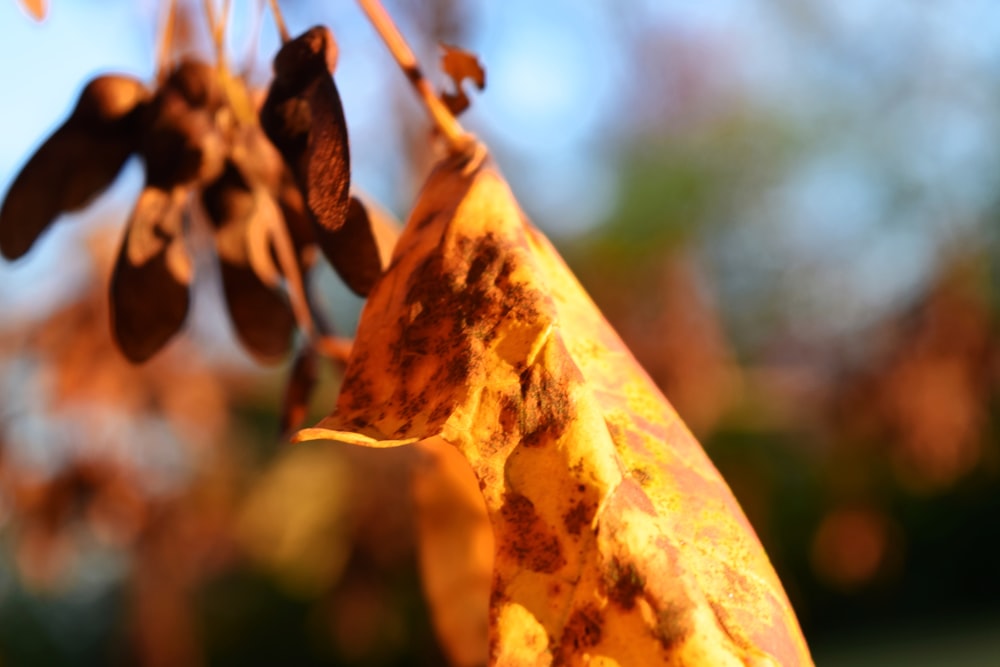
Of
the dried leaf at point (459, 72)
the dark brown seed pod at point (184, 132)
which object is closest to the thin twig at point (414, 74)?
the dried leaf at point (459, 72)

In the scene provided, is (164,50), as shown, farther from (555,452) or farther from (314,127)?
(555,452)

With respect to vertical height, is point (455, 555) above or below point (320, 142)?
below

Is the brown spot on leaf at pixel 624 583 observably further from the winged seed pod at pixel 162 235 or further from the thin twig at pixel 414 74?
the winged seed pod at pixel 162 235

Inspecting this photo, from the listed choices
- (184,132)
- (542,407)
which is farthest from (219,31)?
(542,407)

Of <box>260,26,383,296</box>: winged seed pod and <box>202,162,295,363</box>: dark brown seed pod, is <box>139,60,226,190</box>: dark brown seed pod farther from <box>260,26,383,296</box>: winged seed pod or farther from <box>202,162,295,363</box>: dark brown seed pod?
<box>260,26,383,296</box>: winged seed pod

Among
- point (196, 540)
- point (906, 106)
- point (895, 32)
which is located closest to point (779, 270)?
point (906, 106)

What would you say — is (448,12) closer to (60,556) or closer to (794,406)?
(60,556)

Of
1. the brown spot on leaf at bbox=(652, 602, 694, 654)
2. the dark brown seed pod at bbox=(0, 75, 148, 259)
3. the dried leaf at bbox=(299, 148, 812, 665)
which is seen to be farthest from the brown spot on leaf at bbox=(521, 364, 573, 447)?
the dark brown seed pod at bbox=(0, 75, 148, 259)
